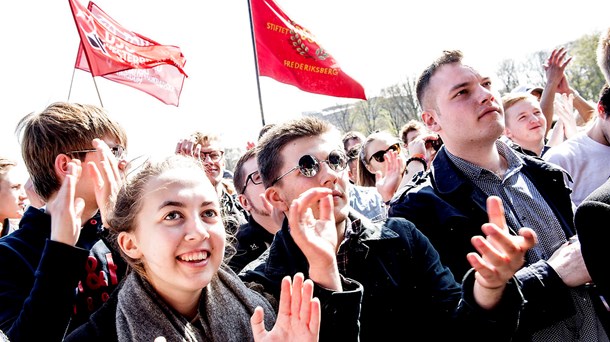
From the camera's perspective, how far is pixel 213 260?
2.19 meters

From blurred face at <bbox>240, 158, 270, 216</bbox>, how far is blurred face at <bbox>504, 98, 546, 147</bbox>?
252 centimetres

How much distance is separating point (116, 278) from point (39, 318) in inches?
22.0

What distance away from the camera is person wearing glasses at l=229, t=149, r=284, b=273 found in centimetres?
383

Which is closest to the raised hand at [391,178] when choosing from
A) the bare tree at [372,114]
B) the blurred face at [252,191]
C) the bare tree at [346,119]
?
the blurred face at [252,191]

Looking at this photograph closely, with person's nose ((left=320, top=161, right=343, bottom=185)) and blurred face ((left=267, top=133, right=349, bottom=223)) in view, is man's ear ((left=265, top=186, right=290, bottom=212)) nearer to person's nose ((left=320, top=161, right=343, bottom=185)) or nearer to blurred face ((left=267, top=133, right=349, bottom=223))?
blurred face ((left=267, top=133, right=349, bottom=223))

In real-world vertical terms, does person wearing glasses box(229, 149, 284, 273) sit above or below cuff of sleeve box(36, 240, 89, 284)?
below

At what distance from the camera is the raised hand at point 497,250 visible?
1.86m

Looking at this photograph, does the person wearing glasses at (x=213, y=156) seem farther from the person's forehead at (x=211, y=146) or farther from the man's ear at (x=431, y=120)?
the man's ear at (x=431, y=120)

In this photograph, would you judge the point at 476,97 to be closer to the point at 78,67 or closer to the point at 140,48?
the point at 140,48

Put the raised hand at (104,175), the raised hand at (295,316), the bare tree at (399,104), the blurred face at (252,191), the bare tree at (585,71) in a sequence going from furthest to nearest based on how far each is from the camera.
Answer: the bare tree at (399,104)
the bare tree at (585,71)
the blurred face at (252,191)
the raised hand at (104,175)
the raised hand at (295,316)

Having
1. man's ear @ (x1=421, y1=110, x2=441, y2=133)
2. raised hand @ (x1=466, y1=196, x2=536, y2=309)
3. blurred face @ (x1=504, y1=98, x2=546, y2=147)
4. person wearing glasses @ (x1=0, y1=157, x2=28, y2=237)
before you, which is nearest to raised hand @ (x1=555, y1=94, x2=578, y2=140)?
blurred face @ (x1=504, y1=98, x2=546, y2=147)

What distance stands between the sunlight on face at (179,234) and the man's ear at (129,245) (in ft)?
0.06

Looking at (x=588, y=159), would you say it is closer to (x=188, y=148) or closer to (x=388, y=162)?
(x=388, y=162)

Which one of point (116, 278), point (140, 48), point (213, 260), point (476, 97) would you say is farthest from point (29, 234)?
point (140, 48)
